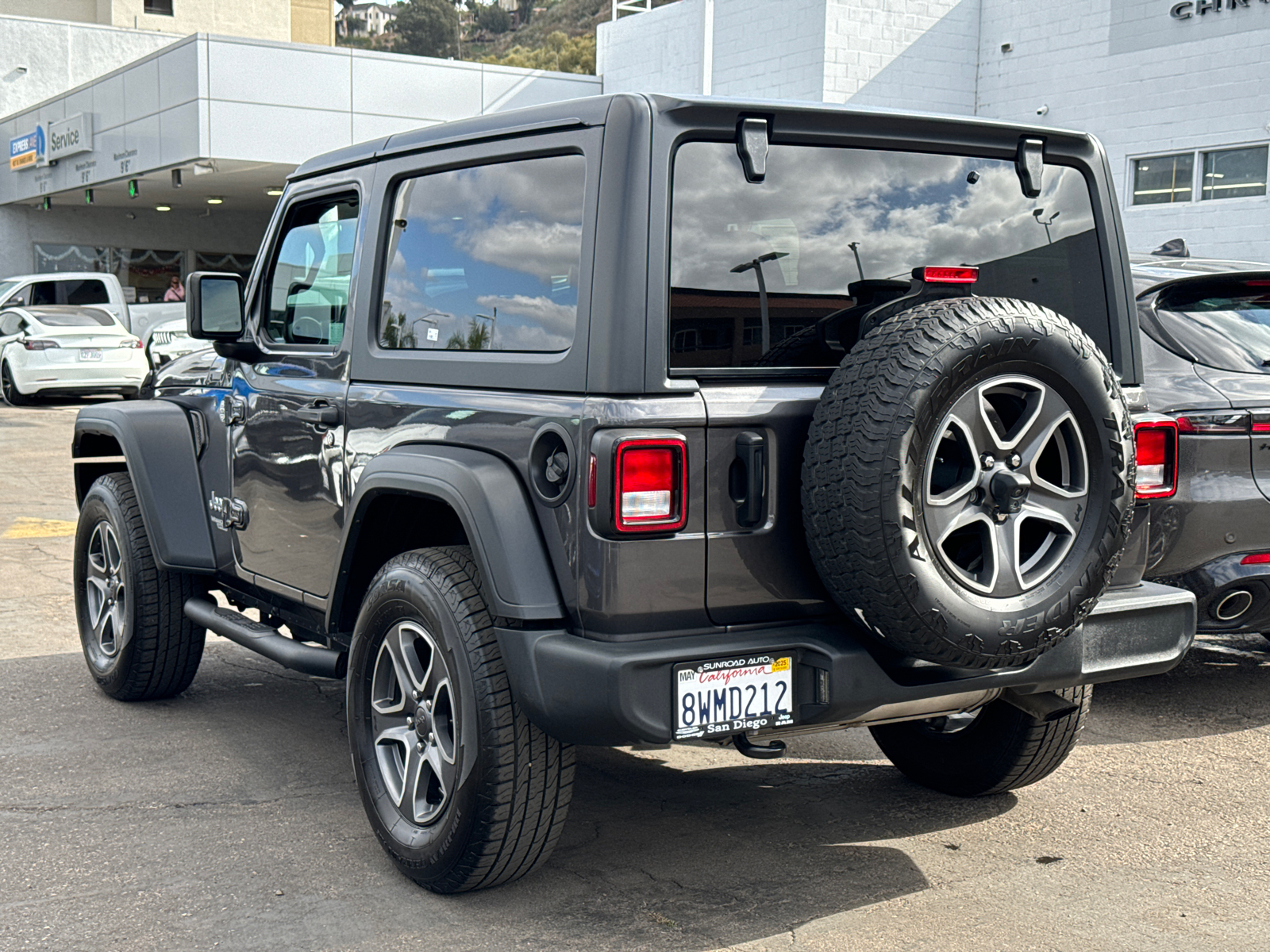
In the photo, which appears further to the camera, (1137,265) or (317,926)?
(1137,265)

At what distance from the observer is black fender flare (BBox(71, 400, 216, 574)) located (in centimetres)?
513

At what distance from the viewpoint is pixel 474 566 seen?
350cm

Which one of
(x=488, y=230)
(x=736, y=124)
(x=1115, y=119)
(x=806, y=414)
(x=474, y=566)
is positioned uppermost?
(x=1115, y=119)

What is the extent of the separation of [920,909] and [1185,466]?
2.26 m

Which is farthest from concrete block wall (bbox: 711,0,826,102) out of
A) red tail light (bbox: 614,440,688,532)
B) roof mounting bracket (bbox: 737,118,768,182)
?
red tail light (bbox: 614,440,688,532)

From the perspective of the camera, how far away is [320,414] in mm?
4211

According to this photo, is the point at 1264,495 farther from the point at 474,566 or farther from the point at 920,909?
the point at 474,566

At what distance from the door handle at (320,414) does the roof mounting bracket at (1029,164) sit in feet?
6.80

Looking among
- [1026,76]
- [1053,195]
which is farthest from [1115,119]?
[1053,195]

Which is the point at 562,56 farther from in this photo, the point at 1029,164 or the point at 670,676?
the point at 670,676

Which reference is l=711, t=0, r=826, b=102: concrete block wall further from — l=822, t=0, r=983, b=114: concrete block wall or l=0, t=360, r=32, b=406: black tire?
l=0, t=360, r=32, b=406: black tire

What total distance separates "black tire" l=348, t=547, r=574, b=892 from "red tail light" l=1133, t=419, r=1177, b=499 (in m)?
1.76

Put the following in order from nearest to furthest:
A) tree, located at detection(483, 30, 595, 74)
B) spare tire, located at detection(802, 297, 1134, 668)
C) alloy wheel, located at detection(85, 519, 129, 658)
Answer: spare tire, located at detection(802, 297, 1134, 668), alloy wheel, located at detection(85, 519, 129, 658), tree, located at detection(483, 30, 595, 74)

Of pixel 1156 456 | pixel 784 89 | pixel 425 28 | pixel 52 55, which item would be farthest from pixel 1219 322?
pixel 425 28
